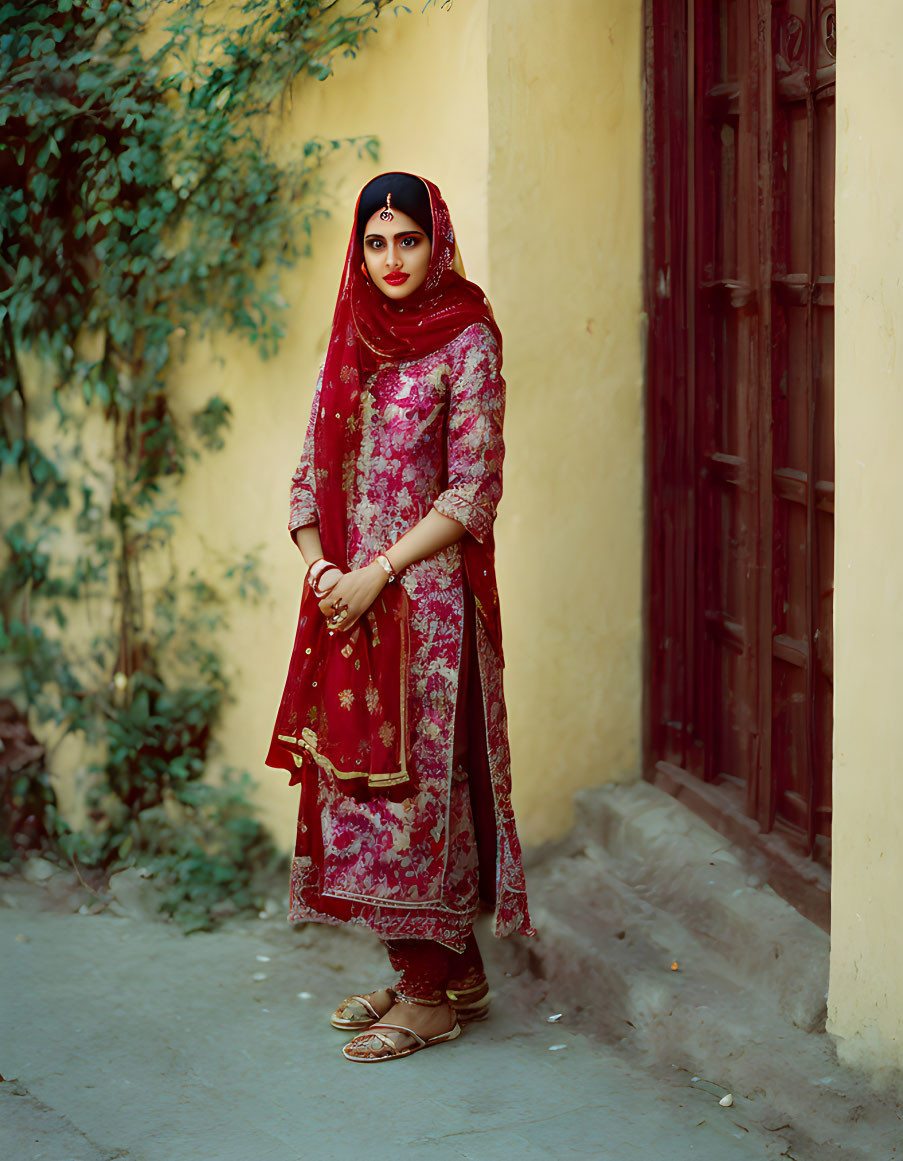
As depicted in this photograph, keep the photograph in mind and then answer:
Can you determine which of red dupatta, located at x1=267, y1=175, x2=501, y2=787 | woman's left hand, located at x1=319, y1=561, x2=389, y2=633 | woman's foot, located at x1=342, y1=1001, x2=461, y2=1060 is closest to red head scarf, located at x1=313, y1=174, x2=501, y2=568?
red dupatta, located at x1=267, y1=175, x2=501, y2=787

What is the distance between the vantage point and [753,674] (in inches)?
126

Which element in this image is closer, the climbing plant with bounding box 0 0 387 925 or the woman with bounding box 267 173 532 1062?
the woman with bounding box 267 173 532 1062

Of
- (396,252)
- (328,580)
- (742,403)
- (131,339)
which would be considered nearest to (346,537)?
(328,580)

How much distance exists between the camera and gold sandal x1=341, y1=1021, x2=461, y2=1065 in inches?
114

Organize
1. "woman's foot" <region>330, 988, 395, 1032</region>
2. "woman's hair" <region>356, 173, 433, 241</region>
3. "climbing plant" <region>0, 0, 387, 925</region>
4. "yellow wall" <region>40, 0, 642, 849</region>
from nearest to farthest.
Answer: "woman's hair" <region>356, 173, 433, 241</region>
"woman's foot" <region>330, 988, 395, 1032</region>
"yellow wall" <region>40, 0, 642, 849</region>
"climbing plant" <region>0, 0, 387, 925</region>

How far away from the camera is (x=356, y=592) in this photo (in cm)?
279

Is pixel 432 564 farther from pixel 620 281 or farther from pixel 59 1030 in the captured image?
pixel 59 1030

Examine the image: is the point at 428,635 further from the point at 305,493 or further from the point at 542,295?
the point at 542,295

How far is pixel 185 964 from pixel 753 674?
1536 millimetres

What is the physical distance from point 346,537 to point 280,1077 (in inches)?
43.4

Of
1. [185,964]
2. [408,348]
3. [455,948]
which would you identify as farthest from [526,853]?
[408,348]

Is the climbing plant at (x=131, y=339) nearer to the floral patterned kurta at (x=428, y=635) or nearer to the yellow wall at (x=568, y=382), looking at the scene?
the yellow wall at (x=568, y=382)

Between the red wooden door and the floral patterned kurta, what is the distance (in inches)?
25.7

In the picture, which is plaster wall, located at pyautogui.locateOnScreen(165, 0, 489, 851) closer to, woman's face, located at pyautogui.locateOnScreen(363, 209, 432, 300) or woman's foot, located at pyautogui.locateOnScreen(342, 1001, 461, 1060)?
woman's face, located at pyautogui.locateOnScreen(363, 209, 432, 300)
